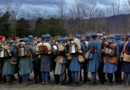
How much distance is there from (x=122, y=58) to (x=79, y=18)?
88.8 feet

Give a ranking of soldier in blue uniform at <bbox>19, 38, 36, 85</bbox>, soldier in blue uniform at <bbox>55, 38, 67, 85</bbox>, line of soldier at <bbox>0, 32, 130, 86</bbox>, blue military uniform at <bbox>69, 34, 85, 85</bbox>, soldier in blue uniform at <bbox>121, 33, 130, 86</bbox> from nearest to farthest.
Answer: soldier in blue uniform at <bbox>121, 33, 130, 86</bbox>
line of soldier at <bbox>0, 32, 130, 86</bbox>
blue military uniform at <bbox>69, 34, 85, 85</bbox>
soldier in blue uniform at <bbox>55, 38, 67, 85</bbox>
soldier in blue uniform at <bbox>19, 38, 36, 85</bbox>

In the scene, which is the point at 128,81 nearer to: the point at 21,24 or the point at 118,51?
the point at 118,51

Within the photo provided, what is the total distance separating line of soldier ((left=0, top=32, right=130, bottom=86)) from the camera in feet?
24.7

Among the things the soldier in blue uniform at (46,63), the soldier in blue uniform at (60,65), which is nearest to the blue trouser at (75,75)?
the soldier in blue uniform at (60,65)

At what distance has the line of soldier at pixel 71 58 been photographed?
297 inches

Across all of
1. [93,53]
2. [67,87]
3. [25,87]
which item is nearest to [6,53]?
[25,87]

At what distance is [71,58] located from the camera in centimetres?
785

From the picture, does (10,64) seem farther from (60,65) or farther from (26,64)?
(60,65)

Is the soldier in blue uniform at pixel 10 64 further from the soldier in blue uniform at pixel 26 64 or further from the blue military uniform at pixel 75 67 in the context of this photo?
the blue military uniform at pixel 75 67

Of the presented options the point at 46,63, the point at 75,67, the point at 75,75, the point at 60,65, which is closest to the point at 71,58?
the point at 75,67

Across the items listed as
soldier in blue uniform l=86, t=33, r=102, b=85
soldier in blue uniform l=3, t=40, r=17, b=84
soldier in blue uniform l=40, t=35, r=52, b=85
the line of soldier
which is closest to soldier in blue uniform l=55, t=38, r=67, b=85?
the line of soldier

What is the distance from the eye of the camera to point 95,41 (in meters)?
7.65

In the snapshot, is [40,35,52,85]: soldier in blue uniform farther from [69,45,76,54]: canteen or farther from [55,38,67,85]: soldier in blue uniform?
[69,45,76,54]: canteen

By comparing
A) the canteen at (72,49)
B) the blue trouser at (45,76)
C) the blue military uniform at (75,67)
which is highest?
the canteen at (72,49)
